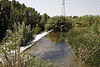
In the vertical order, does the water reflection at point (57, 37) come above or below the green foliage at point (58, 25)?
below

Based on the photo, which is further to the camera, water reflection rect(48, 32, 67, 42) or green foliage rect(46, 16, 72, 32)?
green foliage rect(46, 16, 72, 32)

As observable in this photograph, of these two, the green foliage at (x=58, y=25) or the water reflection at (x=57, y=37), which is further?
the green foliage at (x=58, y=25)

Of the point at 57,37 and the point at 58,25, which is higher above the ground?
the point at 58,25

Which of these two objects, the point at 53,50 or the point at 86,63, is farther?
the point at 53,50

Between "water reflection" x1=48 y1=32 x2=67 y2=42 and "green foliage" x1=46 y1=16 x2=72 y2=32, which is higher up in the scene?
"green foliage" x1=46 y1=16 x2=72 y2=32

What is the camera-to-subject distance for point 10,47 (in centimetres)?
452

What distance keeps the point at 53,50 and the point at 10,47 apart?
6526 millimetres

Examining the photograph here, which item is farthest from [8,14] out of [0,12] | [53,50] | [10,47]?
[10,47]

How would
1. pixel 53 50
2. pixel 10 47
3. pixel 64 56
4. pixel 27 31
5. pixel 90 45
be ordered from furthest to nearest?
pixel 27 31 → pixel 53 50 → pixel 64 56 → pixel 90 45 → pixel 10 47

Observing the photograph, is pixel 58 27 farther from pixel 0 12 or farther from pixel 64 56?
pixel 64 56

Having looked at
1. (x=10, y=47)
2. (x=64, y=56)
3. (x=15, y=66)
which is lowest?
(x=64, y=56)

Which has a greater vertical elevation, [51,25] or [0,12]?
[0,12]

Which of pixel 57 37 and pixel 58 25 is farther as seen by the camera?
pixel 58 25

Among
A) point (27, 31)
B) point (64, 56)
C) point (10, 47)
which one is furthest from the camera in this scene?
point (27, 31)
